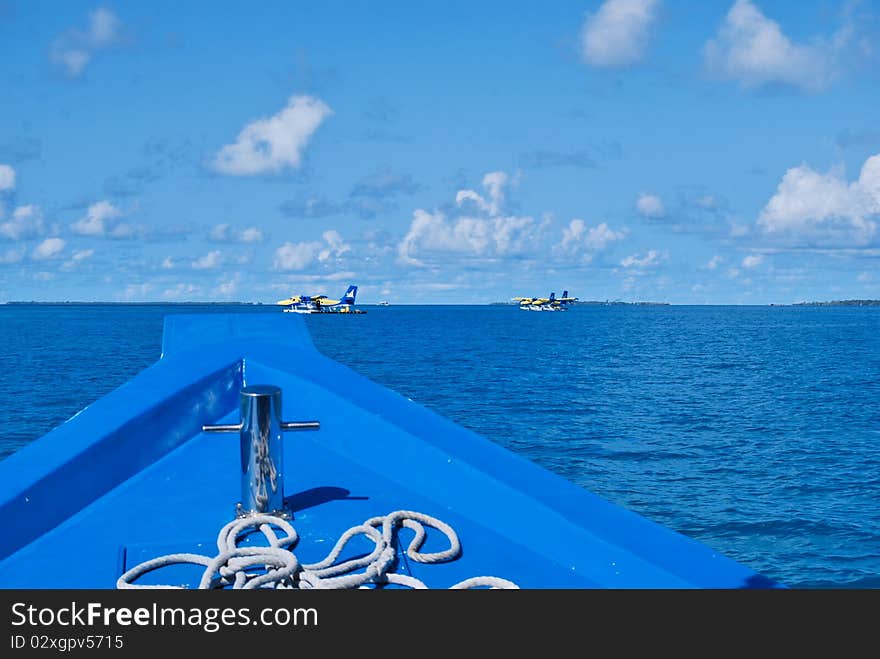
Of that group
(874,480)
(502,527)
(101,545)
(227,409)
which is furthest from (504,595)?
(874,480)

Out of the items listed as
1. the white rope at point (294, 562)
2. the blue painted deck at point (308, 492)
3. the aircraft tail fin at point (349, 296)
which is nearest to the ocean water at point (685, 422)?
the blue painted deck at point (308, 492)

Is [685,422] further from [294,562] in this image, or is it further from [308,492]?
[294,562]

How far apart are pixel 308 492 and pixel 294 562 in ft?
3.87

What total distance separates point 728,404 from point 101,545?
108 ft

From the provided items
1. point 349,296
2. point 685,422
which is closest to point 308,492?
point 685,422

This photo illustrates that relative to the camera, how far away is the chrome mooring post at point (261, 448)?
10.6 feet

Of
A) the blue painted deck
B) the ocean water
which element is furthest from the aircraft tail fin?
the blue painted deck

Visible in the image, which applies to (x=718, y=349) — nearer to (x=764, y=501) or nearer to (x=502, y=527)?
(x=764, y=501)

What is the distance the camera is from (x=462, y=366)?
169 feet

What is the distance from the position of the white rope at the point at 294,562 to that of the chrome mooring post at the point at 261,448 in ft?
0.31

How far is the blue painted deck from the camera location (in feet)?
10.2

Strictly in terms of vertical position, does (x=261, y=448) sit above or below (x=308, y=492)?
above

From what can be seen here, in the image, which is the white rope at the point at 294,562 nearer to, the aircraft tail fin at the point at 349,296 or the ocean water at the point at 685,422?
the ocean water at the point at 685,422

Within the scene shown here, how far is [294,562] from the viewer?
2.62m
